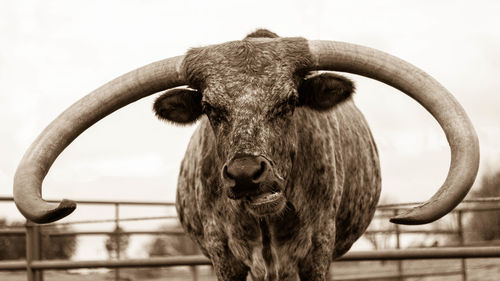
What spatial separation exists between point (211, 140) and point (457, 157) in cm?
125

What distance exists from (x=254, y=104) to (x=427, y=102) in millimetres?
774

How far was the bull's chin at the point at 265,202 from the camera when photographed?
293 centimetres

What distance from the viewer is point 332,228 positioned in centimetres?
378

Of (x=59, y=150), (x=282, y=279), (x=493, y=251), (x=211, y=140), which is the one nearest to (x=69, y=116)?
(x=59, y=150)

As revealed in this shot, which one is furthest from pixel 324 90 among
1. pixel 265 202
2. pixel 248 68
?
pixel 265 202

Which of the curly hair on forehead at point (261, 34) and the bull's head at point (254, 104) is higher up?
the curly hair on forehead at point (261, 34)

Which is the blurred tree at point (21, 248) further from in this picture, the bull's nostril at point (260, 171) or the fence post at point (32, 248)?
the bull's nostril at point (260, 171)

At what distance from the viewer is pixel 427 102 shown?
10.4 ft

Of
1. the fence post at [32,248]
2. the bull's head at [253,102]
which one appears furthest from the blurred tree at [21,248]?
the bull's head at [253,102]

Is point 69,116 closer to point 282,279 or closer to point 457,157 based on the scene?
point 282,279

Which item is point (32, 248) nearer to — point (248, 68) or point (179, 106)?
point (179, 106)

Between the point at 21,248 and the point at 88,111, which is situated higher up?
the point at 88,111

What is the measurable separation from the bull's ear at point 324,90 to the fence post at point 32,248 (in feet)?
11.4

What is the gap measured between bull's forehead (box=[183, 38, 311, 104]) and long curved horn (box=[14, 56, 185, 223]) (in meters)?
0.17
